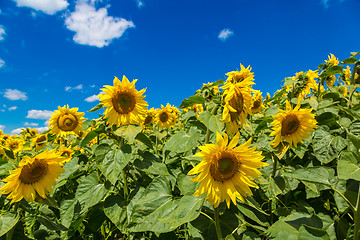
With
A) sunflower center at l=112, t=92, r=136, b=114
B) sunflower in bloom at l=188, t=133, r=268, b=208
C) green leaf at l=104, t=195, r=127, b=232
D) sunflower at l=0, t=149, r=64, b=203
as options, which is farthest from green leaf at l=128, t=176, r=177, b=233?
sunflower center at l=112, t=92, r=136, b=114

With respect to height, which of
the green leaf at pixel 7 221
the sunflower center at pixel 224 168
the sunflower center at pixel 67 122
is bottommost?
the green leaf at pixel 7 221

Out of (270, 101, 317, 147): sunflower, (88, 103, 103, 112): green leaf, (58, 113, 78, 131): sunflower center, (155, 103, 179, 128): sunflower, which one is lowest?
(270, 101, 317, 147): sunflower

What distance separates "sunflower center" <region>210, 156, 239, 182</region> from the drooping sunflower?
4.63 feet

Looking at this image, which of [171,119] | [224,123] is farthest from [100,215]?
[171,119]

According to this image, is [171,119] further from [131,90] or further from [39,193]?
[39,193]

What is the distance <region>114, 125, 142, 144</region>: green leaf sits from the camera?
2391mm

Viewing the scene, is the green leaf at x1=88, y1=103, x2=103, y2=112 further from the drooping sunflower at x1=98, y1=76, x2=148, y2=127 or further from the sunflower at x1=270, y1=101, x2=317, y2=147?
the sunflower at x1=270, y1=101, x2=317, y2=147

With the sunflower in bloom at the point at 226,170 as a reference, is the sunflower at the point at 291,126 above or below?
above

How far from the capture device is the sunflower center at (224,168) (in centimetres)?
177

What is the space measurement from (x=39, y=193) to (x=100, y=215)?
28.4 inches

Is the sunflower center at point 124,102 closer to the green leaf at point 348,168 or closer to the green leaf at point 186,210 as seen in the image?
the green leaf at point 186,210

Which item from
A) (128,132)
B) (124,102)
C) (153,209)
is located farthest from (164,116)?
(153,209)

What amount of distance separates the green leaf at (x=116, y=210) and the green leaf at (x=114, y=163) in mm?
375

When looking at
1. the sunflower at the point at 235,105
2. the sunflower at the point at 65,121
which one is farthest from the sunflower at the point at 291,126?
the sunflower at the point at 65,121
